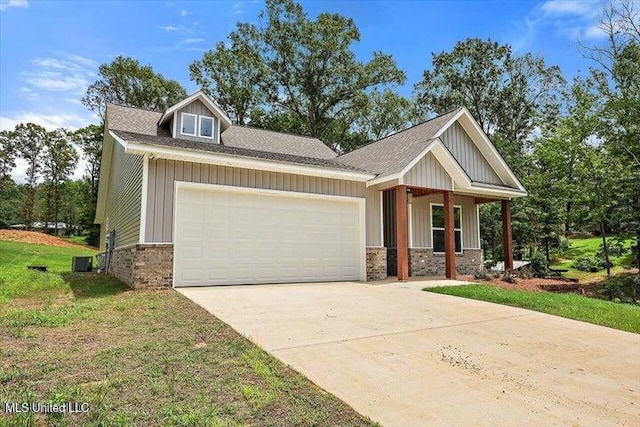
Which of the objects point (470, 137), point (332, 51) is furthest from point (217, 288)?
point (332, 51)

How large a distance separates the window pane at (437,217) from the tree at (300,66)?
721 inches

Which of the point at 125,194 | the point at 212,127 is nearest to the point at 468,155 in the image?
the point at 212,127

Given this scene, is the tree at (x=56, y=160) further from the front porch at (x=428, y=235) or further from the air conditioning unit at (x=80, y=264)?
the front porch at (x=428, y=235)

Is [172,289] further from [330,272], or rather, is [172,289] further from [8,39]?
[8,39]

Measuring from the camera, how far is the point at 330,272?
11.6m

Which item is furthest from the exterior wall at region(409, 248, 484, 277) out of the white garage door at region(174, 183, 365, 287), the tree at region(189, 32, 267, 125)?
the tree at region(189, 32, 267, 125)

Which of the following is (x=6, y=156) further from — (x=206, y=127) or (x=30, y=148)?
(x=206, y=127)

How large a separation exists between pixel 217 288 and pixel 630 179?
51.1 feet

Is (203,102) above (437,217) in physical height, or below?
above

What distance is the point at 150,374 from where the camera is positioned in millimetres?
3609

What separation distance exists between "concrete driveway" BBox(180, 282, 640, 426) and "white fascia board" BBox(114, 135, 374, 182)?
3.49m

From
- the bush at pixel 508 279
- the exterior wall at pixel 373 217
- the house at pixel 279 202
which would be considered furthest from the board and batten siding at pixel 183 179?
the bush at pixel 508 279

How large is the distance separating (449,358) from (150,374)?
3.19 meters

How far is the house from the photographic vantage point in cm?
945
